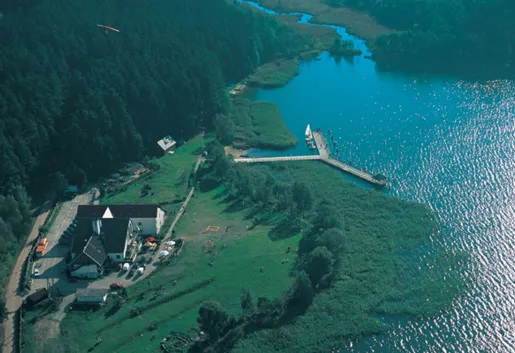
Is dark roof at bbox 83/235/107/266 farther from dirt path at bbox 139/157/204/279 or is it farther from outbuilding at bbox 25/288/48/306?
outbuilding at bbox 25/288/48/306

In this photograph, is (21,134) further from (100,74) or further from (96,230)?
(96,230)

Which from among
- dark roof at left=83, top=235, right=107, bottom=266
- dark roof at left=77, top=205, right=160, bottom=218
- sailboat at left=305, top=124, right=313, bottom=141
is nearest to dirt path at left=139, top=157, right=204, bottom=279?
dark roof at left=77, top=205, right=160, bottom=218

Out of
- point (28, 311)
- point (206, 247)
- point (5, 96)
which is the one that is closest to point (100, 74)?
point (5, 96)

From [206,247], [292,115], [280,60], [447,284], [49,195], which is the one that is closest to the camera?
[447,284]

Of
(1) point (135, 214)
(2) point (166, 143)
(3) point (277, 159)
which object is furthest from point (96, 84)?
(1) point (135, 214)

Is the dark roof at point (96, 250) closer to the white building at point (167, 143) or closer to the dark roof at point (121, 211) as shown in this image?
the dark roof at point (121, 211)

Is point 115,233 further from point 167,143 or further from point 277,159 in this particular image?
point 277,159
